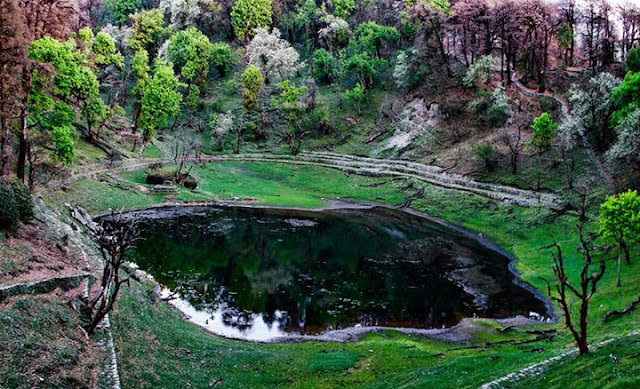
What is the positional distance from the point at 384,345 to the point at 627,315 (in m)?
15.4

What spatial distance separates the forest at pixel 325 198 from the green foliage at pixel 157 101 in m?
0.41

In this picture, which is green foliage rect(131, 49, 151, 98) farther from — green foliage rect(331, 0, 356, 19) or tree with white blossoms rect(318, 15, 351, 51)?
green foliage rect(331, 0, 356, 19)

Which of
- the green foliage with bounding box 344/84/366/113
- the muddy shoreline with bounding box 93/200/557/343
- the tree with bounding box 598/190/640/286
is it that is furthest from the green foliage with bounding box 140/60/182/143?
the tree with bounding box 598/190/640/286

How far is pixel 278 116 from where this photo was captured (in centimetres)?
10938

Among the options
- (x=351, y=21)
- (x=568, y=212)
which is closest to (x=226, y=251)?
(x=568, y=212)

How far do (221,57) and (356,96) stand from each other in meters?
34.8

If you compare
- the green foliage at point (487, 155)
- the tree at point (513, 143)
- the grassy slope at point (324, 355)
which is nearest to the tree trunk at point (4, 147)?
the grassy slope at point (324, 355)

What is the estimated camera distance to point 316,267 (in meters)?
48.1

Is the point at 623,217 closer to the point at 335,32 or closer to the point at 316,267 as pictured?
the point at 316,267

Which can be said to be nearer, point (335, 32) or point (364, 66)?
point (364, 66)

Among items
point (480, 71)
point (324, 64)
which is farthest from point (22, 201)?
point (324, 64)

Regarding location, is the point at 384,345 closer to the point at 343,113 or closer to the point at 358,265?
the point at 358,265

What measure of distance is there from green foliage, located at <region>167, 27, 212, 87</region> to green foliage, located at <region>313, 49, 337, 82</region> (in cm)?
2495

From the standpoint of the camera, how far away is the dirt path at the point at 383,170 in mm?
65250
